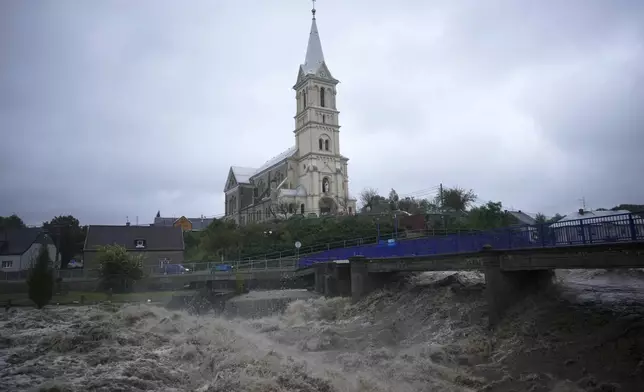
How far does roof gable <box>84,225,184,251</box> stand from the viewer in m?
57.6

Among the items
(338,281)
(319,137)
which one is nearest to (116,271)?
(338,281)

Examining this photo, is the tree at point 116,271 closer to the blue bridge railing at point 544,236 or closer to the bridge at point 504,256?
the bridge at point 504,256

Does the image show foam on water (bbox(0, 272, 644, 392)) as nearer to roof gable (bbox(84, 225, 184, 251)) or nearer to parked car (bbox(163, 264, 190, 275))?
parked car (bbox(163, 264, 190, 275))

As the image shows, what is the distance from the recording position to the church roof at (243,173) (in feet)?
349

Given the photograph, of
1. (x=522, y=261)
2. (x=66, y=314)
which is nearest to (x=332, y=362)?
(x=522, y=261)

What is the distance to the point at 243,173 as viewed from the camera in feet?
360

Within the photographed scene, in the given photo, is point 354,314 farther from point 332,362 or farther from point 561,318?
point 561,318

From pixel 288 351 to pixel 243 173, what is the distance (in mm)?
94871

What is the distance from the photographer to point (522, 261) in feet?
57.8

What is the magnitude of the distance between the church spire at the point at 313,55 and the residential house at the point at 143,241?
4407 centimetres

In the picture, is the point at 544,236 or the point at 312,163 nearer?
the point at 544,236

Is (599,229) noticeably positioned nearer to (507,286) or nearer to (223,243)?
(507,286)

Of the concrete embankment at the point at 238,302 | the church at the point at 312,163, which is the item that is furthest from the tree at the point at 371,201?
the concrete embankment at the point at 238,302

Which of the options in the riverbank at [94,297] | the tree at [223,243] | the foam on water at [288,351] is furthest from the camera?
the tree at [223,243]
